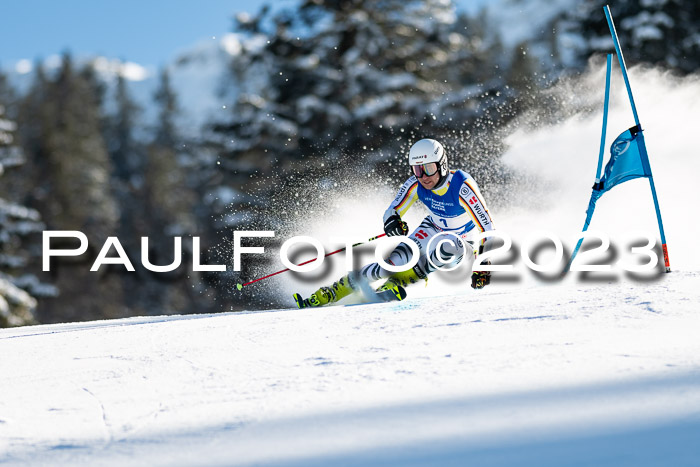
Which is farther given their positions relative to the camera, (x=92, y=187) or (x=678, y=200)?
(x=92, y=187)

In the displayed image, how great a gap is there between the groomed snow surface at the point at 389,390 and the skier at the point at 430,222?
1.26 metres

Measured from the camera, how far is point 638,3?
16.9 meters

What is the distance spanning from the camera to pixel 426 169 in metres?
5.87

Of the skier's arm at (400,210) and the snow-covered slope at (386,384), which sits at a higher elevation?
the skier's arm at (400,210)

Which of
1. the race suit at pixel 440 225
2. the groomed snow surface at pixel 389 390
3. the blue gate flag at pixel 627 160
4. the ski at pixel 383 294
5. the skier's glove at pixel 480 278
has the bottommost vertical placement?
the groomed snow surface at pixel 389 390

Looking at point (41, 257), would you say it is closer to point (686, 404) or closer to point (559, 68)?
point (559, 68)

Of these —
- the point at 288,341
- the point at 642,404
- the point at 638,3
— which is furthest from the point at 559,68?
the point at 642,404

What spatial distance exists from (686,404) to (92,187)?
37.2m

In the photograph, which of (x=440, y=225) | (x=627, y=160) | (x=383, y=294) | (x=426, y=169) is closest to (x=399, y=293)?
(x=383, y=294)

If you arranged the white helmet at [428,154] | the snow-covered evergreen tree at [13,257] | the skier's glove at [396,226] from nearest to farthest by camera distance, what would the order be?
the white helmet at [428,154]
the skier's glove at [396,226]
the snow-covered evergreen tree at [13,257]

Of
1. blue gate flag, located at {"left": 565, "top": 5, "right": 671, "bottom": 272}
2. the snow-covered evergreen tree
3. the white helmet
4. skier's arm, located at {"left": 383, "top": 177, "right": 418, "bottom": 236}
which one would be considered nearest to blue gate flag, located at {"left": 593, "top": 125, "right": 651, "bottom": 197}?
blue gate flag, located at {"left": 565, "top": 5, "right": 671, "bottom": 272}

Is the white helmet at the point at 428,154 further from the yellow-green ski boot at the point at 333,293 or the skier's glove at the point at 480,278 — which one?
the yellow-green ski boot at the point at 333,293

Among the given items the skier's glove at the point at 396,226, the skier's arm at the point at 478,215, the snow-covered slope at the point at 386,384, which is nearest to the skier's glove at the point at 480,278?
the skier's arm at the point at 478,215

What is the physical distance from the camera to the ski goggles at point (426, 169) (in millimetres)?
5836
